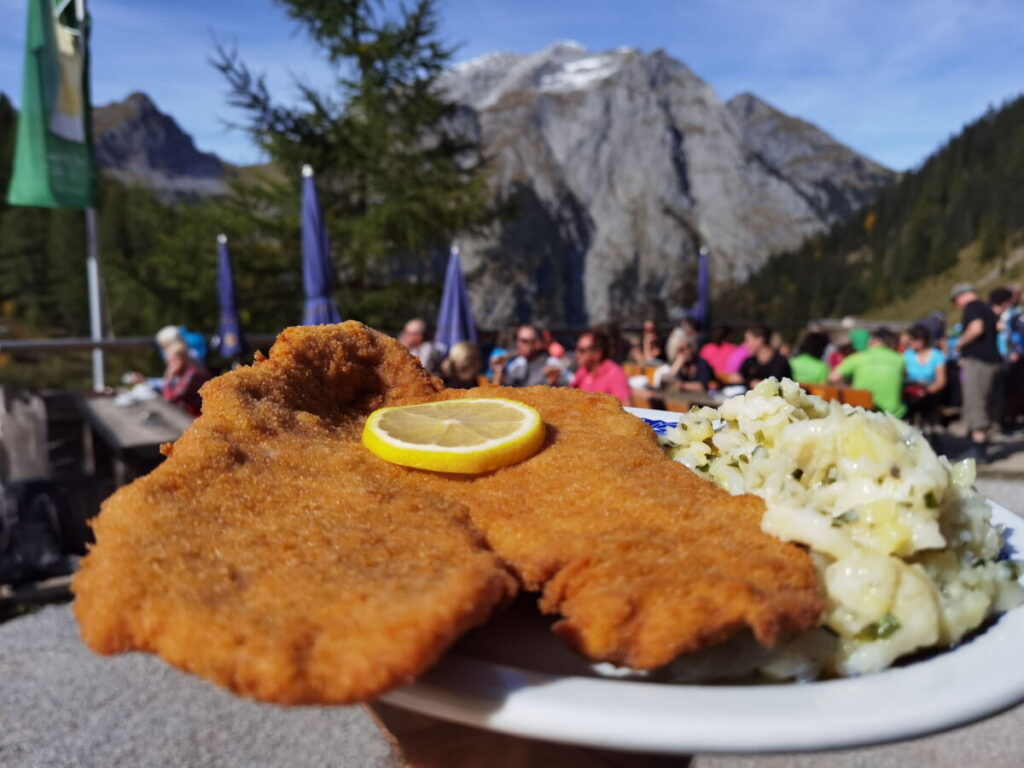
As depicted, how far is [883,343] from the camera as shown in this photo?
804 cm

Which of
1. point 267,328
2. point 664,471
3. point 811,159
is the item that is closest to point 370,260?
point 267,328

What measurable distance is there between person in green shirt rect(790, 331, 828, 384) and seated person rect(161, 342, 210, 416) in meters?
5.72

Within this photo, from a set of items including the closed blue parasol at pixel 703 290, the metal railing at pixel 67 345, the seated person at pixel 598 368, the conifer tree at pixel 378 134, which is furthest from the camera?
the conifer tree at pixel 378 134

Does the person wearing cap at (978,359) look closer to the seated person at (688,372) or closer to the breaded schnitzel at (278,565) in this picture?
the seated person at (688,372)

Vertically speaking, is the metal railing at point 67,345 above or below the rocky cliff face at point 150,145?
below

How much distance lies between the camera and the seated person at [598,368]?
5316mm

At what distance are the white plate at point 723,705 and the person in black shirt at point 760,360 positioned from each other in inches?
239

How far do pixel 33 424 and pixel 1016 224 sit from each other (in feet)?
152

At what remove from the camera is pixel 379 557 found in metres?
1.15

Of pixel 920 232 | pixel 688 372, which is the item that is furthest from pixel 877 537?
pixel 920 232

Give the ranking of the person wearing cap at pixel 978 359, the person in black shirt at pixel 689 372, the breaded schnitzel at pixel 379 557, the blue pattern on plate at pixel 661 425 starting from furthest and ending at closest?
the person wearing cap at pixel 978 359, the person in black shirt at pixel 689 372, the blue pattern on plate at pixel 661 425, the breaded schnitzel at pixel 379 557

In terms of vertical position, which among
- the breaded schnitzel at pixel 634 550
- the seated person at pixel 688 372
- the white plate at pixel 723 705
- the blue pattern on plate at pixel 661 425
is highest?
the blue pattern on plate at pixel 661 425

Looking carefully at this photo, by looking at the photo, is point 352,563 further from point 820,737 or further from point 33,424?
point 33,424

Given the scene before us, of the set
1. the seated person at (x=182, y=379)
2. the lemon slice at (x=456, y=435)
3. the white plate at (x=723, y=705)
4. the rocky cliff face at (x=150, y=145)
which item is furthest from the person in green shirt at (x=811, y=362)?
the rocky cliff face at (x=150, y=145)
